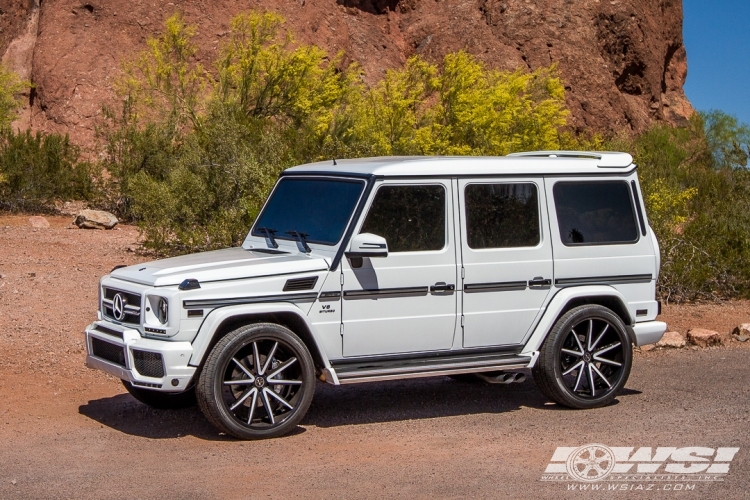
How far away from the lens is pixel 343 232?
24.6 ft

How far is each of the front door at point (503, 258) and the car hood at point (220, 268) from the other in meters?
1.25

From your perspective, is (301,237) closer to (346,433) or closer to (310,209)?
(310,209)

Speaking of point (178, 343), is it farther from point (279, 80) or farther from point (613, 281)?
point (279, 80)

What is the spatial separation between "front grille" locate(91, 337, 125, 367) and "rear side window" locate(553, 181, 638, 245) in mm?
3562

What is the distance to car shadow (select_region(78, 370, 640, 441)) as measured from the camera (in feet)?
25.5

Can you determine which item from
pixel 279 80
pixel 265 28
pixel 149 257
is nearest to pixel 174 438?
pixel 149 257

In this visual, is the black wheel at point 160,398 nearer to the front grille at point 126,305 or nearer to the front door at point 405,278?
the front grille at point 126,305

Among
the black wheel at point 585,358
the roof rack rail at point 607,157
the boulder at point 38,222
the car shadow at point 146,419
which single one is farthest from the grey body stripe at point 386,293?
the boulder at point 38,222

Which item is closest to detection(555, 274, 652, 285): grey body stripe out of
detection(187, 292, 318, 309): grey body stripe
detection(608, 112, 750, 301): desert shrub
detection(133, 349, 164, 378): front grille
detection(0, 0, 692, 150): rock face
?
detection(187, 292, 318, 309): grey body stripe

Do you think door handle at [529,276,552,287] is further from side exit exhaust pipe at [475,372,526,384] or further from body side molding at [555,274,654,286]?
side exit exhaust pipe at [475,372,526,384]

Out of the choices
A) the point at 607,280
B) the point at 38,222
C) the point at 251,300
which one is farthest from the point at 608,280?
the point at 38,222

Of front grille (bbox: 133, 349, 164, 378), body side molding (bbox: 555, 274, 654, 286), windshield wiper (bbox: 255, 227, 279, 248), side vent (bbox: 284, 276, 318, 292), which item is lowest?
front grille (bbox: 133, 349, 164, 378)

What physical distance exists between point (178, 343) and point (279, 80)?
20.2 m

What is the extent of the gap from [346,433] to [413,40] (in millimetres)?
39216
